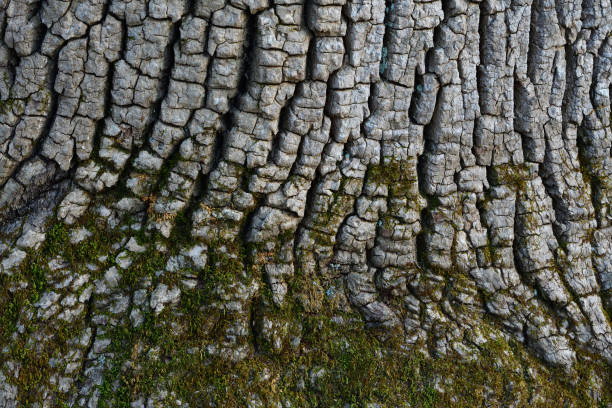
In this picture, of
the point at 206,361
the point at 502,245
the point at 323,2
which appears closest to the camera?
the point at 323,2

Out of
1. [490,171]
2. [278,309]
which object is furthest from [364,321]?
[490,171]

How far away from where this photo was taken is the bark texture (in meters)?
3.09

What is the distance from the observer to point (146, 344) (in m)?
3.21

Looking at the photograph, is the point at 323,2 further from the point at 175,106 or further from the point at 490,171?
the point at 490,171

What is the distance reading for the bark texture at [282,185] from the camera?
3.09 metres

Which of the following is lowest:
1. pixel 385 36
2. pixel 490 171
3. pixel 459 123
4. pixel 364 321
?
pixel 364 321

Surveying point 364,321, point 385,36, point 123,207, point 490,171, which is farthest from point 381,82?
point 123,207

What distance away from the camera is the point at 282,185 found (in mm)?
3307

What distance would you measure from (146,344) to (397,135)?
1793mm

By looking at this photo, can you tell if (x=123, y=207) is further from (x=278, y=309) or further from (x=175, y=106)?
(x=278, y=309)

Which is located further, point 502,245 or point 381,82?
point 502,245

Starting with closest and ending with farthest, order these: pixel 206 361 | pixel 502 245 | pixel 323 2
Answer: pixel 323 2 → pixel 206 361 → pixel 502 245

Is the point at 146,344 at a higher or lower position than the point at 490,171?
lower

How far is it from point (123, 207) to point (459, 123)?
1.95 meters
